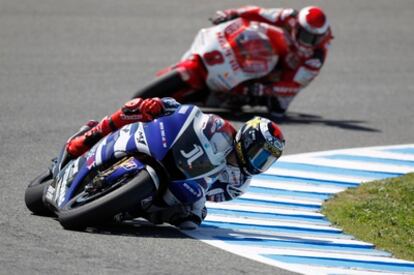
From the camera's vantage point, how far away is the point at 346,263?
926cm

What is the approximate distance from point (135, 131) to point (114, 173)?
17.5 inches

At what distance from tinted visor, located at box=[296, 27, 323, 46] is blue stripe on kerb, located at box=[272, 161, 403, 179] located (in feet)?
9.01

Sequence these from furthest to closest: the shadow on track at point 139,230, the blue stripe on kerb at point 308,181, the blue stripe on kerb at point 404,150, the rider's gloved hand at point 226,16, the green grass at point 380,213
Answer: the rider's gloved hand at point 226,16 → the blue stripe on kerb at point 404,150 → the blue stripe on kerb at point 308,181 → the green grass at point 380,213 → the shadow on track at point 139,230

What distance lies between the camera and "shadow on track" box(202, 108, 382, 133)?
50.6 feet

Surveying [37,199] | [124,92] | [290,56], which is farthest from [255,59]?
[37,199]

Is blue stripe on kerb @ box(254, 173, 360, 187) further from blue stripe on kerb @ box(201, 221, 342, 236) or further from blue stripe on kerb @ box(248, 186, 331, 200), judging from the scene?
blue stripe on kerb @ box(201, 221, 342, 236)

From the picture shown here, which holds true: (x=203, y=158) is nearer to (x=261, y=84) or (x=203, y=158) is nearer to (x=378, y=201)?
(x=378, y=201)

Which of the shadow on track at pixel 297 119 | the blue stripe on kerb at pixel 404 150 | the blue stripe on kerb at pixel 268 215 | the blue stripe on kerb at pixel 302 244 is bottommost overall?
the shadow on track at pixel 297 119

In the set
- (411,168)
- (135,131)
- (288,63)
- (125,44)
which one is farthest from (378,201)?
(125,44)

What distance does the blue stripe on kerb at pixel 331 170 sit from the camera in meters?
Answer: 12.9

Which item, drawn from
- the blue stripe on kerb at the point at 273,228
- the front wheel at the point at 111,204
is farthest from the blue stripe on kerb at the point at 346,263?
the front wheel at the point at 111,204

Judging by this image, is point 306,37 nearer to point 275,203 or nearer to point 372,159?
point 372,159

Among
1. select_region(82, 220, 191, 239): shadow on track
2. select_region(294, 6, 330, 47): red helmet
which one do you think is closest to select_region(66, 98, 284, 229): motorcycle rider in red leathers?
select_region(82, 220, 191, 239): shadow on track

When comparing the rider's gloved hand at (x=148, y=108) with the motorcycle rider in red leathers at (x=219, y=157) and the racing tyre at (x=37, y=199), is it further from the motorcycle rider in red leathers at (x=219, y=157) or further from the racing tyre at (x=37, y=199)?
the racing tyre at (x=37, y=199)
